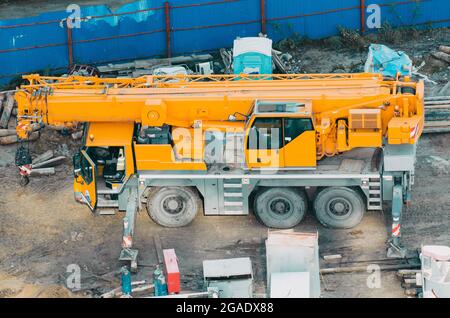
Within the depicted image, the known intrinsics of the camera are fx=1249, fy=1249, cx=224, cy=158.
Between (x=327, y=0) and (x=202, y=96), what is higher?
(x=327, y=0)

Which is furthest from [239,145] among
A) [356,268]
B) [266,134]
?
[356,268]

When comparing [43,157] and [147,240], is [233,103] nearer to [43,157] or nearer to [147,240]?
[147,240]

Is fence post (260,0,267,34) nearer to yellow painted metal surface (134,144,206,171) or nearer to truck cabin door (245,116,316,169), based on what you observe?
truck cabin door (245,116,316,169)

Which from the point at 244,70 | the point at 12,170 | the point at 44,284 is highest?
the point at 244,70

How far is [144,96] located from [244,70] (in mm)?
6680

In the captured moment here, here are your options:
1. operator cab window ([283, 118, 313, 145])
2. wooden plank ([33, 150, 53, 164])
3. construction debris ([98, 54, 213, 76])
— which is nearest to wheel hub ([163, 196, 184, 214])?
operator cab window ([283, 118, 313, 145])

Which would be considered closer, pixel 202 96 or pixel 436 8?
pixel 202 96

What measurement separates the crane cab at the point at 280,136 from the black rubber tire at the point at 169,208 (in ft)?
5.78

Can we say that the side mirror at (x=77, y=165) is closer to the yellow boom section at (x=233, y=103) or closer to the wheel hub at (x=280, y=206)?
the yellow boom section at (x=233, y=103)

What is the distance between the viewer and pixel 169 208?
1224 inches

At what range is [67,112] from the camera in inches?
1208

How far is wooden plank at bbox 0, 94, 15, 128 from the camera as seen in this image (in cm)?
3572

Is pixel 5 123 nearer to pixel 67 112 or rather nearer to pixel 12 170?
pixel 12 170
